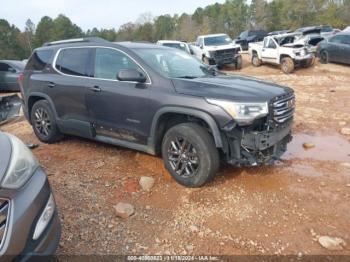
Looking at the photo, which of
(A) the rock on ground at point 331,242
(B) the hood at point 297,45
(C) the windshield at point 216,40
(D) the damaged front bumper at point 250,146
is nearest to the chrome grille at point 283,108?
(D) the damaged front bumper at point 250,146

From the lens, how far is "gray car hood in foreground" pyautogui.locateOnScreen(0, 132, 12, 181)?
256cm

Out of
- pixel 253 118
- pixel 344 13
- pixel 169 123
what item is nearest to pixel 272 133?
pixel 253 118

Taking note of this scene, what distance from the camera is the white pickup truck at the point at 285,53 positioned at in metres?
16.2

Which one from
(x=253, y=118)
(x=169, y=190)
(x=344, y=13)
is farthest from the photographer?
(x=344, y=13)

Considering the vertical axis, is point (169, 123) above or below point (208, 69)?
below

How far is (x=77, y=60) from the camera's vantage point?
5680 millimetres

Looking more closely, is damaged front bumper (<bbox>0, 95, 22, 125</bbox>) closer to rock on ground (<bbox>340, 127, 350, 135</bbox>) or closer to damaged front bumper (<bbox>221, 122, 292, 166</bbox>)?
damaged front bumper (<bbox>221, 122, 292, 166</bbox>)

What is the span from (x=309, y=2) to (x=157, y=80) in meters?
53.7

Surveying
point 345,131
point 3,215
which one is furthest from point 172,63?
point 345,131

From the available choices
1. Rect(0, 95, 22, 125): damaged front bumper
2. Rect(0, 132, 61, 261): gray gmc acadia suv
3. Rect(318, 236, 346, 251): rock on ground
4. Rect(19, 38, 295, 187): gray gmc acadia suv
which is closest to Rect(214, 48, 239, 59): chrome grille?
Rect(0, 95, 22, 125): damaged front bumper

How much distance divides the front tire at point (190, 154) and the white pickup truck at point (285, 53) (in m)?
13.3

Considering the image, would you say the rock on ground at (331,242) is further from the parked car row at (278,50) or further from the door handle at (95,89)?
the parked car row at (278,50)

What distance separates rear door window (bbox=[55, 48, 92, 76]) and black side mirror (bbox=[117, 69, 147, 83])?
3.30 feet

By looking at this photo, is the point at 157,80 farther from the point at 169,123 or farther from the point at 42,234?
the point at 42,234
